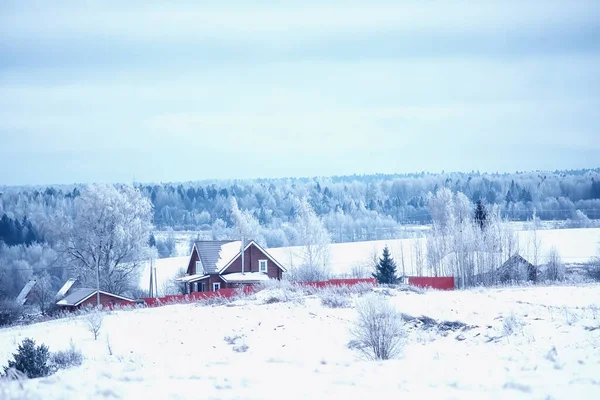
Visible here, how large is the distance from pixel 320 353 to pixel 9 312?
39.4m

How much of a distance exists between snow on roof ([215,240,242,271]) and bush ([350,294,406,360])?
3220 centimetres

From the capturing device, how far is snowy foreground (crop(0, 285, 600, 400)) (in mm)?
9797

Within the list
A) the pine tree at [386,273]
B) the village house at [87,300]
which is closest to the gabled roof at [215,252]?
the village house at [87,300]

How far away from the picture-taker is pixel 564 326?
19.4 metres

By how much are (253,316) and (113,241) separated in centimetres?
3103

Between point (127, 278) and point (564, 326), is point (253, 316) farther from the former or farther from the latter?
point (127, 278)

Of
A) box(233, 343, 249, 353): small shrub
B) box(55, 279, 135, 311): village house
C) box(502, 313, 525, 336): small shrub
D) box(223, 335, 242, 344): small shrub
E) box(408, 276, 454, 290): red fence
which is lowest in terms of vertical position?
box(55, 279, 135, 311): village house

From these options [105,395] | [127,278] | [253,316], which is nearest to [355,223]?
[127,278]

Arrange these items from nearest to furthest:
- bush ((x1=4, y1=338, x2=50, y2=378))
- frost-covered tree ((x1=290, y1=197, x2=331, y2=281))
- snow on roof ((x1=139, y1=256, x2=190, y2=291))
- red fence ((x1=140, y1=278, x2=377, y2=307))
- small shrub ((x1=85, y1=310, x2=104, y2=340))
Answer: bush ((x1=4, y1=338, x2=50, y2=378)), small shrub ((x1=85, y1=310, x2=104, y2=340)), red fence ((x1=140, y1=278, x2=377, y2=307)), frost-covered tree ((x1=290, y1=197, x2=331, y2=281)), snow on roof ((x1=139, y1=256, x2=190, y2=291))

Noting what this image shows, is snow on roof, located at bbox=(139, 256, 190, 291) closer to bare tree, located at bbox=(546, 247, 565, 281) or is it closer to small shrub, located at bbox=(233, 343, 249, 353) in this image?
bare tree, located at bbox=(546, 247, 565, 281)

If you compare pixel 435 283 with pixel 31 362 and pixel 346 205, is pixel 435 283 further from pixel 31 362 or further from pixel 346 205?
pixel 346 205

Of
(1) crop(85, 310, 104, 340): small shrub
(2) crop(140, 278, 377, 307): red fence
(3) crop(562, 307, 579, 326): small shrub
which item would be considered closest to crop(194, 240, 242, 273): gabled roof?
(2) crop(140, 278, 377, 307): red fence

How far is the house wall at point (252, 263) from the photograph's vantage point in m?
51.6

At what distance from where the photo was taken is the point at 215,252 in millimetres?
52594
